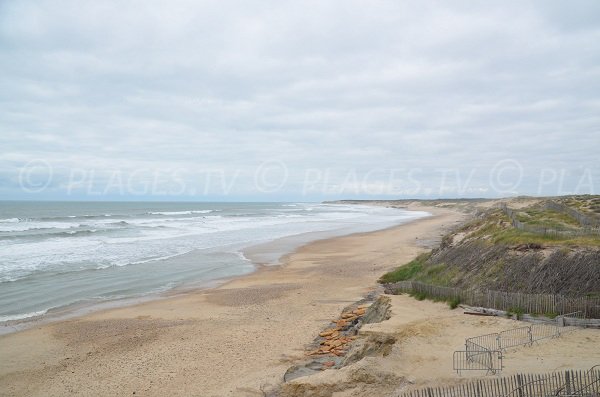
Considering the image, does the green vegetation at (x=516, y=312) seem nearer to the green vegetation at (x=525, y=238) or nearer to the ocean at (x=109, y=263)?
the green vegetation at (x=525, y=238)

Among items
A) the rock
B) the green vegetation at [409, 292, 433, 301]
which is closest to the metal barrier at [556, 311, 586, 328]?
the green vegetation at [409, 292, 433, 301]

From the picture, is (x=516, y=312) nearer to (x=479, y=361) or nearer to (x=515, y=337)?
(x=515, y=337)

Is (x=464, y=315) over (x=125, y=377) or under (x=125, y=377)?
over

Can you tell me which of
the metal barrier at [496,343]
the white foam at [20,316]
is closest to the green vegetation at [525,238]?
the metal barrier at [496,343]

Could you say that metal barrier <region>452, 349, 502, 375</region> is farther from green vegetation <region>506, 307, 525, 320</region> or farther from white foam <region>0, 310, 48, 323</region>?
white foam <region>0, 310, 48, 323</region>

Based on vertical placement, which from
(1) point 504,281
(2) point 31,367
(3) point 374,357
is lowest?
(2) point 31,367

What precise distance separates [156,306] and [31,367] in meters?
7.24

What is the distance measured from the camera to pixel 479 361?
11.0 metres

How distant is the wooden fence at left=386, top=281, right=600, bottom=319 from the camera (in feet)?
43.7

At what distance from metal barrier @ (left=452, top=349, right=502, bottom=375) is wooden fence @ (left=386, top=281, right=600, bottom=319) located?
138 inches

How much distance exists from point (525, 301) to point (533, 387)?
6.22 meters

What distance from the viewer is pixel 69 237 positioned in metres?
47.8

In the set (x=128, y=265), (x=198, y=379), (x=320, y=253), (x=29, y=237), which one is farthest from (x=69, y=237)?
(x=198, y=379)

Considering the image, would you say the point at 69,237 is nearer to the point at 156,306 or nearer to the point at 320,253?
the point at 320,253
